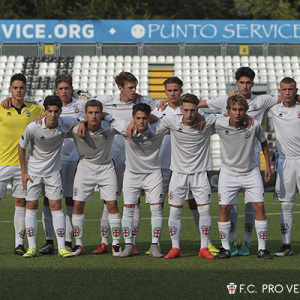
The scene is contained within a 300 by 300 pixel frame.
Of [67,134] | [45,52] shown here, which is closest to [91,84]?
[45,52]

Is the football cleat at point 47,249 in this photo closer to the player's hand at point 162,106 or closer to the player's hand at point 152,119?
the player's hand at point 152,119

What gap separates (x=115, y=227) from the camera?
275 inches

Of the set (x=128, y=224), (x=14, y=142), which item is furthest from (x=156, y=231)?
(x=14, y=142)

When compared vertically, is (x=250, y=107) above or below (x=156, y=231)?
above

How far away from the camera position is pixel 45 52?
23.7 metres

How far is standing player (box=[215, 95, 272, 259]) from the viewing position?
6699mm

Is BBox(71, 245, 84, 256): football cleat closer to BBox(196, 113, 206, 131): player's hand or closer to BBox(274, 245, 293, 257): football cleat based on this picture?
BBox(196, 113, 206, 131): player's hand

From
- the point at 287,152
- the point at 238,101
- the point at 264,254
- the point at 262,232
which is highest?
the point at 238,101

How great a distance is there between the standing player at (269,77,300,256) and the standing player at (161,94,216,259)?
0.86 meters

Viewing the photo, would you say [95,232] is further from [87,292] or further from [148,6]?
[148,6]

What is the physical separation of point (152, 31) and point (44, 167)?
17.2m

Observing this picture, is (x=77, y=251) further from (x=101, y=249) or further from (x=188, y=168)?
(x=188, y=168)

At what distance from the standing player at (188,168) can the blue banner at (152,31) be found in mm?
17067

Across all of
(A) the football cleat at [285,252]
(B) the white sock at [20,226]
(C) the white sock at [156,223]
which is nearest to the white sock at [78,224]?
(B) the white sock at [20,226]
